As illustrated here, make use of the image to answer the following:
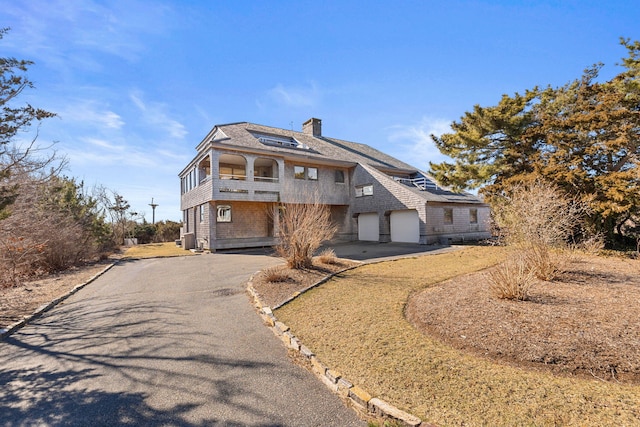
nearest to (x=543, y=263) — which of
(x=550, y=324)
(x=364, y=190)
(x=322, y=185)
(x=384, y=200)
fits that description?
(x=550, y=324)

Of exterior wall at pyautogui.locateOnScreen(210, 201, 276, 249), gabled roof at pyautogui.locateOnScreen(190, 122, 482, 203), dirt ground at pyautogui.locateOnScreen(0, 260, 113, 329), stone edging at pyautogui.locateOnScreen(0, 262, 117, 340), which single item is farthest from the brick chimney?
stone edging at pyautogui.locateOnScreen(0, 262, 117, 340)

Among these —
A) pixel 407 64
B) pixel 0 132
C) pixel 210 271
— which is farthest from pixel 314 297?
pixel 407 64

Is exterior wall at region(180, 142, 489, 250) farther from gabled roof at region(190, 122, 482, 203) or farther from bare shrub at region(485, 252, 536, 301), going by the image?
bare shrub at region(485, 252, 536, 301)

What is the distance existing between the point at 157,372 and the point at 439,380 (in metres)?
3.77

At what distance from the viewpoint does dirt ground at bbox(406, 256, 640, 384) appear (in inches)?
145

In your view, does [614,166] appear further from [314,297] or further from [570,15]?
[314,297]

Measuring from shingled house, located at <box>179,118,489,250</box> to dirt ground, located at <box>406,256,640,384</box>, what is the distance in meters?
12.2

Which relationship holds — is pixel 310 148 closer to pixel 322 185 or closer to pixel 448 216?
pixel 322 185

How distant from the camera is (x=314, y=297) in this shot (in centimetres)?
713

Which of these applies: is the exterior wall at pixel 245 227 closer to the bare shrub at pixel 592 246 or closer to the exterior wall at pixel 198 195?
the exterior wall at pixel 198 195

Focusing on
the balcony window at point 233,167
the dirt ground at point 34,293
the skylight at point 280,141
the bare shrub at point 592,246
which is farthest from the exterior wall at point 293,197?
the bare shrub at point 592,246

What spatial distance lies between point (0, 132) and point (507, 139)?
69.8 feet

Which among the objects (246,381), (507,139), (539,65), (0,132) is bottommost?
(246,381)

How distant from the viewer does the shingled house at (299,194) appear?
18.8m
